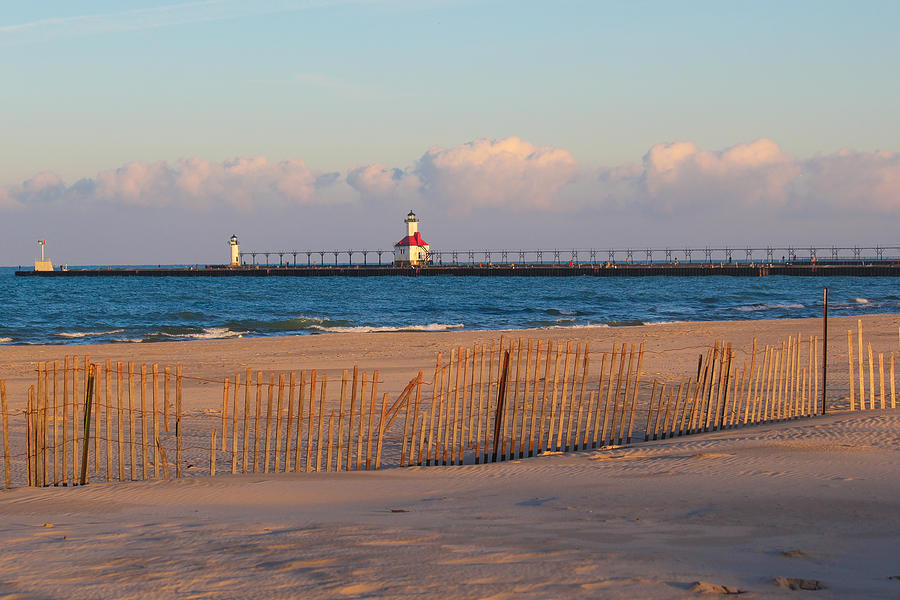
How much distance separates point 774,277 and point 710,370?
84.2 meters

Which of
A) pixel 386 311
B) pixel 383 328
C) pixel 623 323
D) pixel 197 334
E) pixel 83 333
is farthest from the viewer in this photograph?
pixel 386 311

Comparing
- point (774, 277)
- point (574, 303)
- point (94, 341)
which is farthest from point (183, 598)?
point (774, 277)

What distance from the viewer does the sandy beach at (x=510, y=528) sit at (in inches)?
190

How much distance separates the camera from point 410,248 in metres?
102

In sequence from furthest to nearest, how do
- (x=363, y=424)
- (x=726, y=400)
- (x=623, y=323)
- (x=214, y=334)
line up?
(x=623, y=323) < (x=214, y=334) < (x=726, y=400) < (x=363, y=424)

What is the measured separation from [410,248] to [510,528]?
96347 mm

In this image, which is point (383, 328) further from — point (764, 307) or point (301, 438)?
point (301, 438)

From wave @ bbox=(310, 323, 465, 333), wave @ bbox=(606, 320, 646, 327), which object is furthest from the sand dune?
wave @ bbox=(606, 320, 646, 327)

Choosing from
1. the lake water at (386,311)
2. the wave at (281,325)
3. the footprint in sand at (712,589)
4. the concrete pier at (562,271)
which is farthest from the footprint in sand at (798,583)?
the concrete pier at (562,271)

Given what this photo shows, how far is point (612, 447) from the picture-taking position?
9.94 m

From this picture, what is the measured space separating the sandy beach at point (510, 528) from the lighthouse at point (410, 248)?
9168cm

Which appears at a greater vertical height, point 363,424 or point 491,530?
point 491,530

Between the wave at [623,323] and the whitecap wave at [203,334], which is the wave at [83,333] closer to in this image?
the whitecap wave at [203,334]

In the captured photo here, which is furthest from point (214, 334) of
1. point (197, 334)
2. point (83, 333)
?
point (83, 333)
